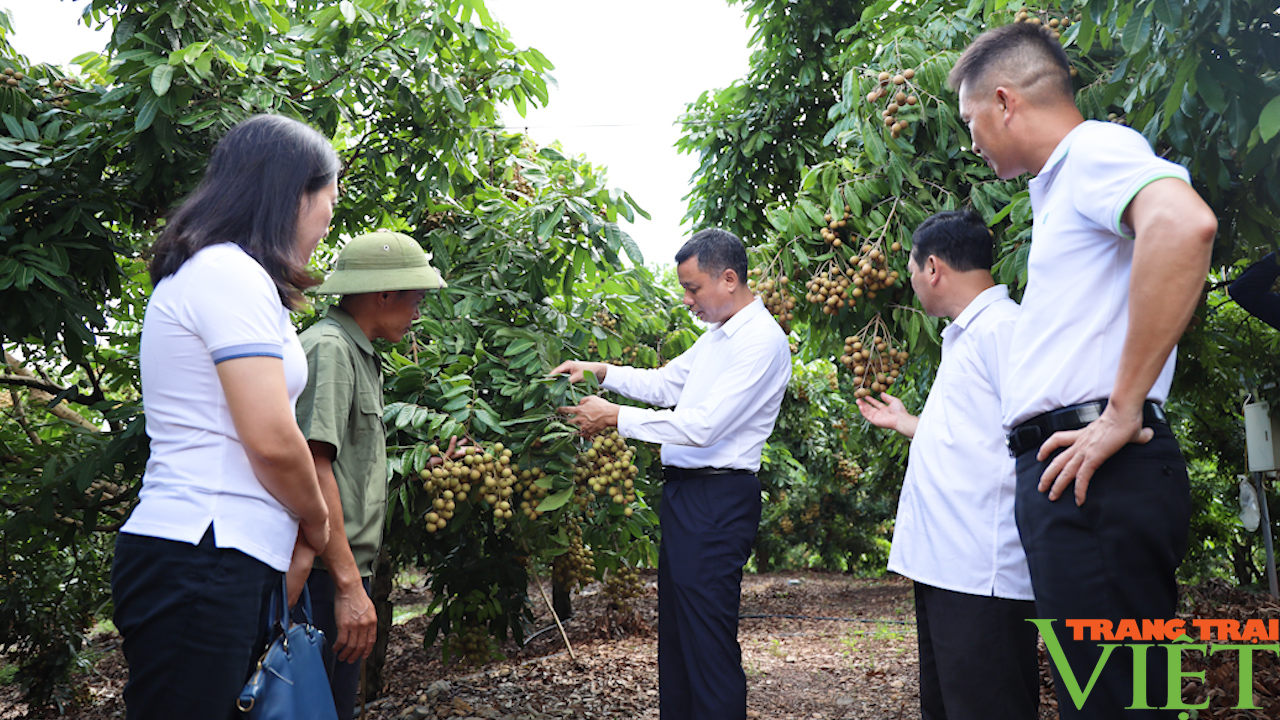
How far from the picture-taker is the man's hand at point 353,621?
196cm

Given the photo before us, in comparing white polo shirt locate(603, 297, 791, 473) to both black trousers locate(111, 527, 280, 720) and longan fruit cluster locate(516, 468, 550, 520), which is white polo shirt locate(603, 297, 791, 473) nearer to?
longan fruit cluster locate(516, 468, 550, 520)

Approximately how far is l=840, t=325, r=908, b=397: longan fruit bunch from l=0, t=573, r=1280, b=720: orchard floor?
1.92m

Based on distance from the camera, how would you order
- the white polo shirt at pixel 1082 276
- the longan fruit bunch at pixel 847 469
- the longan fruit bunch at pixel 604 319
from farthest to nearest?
the longan fruit bunch at pixel 847 469 < the longan fruit bunch at pixel 604 319 < the white polo shirt at pixel 1082 276

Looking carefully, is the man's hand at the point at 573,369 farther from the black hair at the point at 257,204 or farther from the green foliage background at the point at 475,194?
the black hair at the point at 257,204

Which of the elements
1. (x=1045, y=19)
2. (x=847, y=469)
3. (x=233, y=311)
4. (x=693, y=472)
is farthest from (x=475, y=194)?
(x=847, y=469)

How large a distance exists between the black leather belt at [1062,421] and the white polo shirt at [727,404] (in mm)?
1248

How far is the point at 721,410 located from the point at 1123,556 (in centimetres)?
150

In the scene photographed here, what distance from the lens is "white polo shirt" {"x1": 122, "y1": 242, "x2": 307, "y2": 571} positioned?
55.2 inches

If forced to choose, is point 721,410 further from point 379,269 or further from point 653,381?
point 379,269

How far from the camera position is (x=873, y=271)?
10.3 feet

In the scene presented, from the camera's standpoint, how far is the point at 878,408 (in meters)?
2.95

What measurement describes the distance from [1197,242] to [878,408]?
169cm

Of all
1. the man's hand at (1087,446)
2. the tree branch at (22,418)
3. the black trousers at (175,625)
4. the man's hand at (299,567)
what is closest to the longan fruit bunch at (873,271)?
the man's hand at (1087,446)

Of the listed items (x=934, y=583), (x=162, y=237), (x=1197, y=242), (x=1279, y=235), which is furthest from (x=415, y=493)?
(x=1279, y=235)
